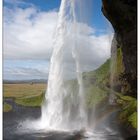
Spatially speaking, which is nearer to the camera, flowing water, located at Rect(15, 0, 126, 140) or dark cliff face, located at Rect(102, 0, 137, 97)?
dark cliff face, located at Rect(102, 0, 137, 97)

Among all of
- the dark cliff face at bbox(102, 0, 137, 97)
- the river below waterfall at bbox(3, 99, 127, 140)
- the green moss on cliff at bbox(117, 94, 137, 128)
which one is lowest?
the river below waterfall at bbox(3, 99, 127, 140)

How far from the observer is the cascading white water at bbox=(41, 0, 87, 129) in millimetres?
10469

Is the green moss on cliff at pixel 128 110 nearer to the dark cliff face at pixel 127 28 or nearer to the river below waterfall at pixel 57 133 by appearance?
the dark cliff face at pixel 127 28

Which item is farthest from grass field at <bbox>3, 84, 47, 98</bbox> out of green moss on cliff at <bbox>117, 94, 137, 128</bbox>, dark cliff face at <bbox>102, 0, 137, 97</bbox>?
dark cliff face at <bbox>102, 0, 137, 97</bbox>

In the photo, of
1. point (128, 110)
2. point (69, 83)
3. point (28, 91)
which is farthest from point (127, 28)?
point (28, 91)

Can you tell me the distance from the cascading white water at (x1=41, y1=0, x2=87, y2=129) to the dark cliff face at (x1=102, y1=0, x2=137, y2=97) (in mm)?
1434

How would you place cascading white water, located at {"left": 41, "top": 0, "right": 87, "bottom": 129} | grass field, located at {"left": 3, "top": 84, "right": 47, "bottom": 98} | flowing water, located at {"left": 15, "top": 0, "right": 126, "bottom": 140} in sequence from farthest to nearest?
grass field, located at {"left": 3, "top": 84, "right": 47, "bottom": 98} → cascading white water, located at {"left": 41, "top": 0, "right": 87, "bottom": 129} → flowing water, located at {"left": 15, "top": 0, "right": 126, "bottom": 140}

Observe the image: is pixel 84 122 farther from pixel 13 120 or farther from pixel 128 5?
pixel 128 5

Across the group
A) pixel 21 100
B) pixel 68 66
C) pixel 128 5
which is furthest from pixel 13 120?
pixel 128 5

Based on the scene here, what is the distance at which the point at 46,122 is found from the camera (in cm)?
1037

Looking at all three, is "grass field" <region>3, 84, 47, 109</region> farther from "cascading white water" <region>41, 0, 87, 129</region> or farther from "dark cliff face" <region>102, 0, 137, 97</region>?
"dark cliff face" <region>102, 0, 137, 97</region>

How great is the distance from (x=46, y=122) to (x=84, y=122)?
1141mm

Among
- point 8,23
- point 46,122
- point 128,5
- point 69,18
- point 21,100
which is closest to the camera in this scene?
point 128,5

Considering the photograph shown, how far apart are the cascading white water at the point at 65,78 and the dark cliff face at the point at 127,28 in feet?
4.70
